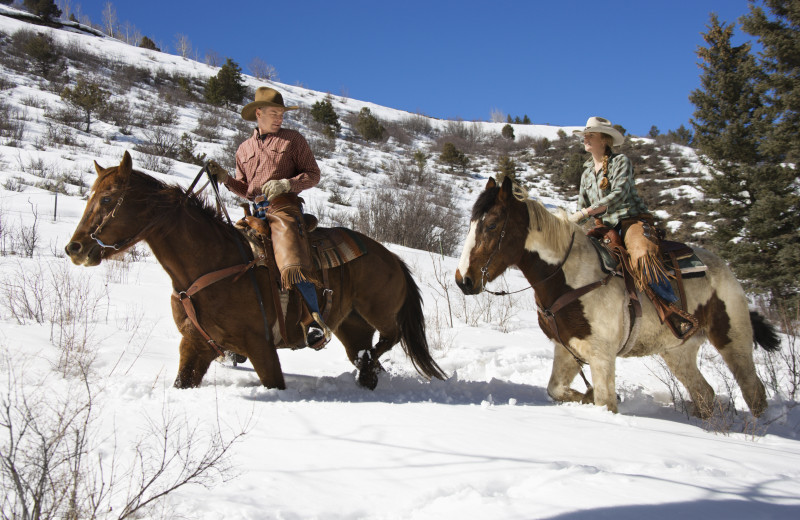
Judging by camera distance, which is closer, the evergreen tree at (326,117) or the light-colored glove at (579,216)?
the light-colored glove at (579,216)

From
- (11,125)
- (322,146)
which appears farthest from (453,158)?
(11,125)

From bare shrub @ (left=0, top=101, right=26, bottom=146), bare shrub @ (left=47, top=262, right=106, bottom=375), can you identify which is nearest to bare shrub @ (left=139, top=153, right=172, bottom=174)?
bare shrub @ (left=0, top=101, right=26, bottom=146)

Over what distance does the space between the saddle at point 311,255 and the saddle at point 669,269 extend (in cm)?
215

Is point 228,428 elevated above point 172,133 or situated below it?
below

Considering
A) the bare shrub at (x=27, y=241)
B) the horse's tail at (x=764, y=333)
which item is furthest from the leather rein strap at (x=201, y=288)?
the bare shrub at (x=27, y=241)

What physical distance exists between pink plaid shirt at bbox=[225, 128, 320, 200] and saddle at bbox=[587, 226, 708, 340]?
8.32 ft

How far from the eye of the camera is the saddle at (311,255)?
378cm

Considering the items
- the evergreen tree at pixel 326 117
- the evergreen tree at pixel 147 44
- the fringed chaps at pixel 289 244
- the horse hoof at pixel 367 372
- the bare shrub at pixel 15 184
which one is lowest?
the horse hoof at pixel 367 372

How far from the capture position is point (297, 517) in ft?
5.50

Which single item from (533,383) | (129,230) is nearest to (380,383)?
(533,383)

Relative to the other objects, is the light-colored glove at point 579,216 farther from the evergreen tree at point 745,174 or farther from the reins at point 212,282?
the evergreen tree at point 745,174

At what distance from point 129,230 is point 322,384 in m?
1.91

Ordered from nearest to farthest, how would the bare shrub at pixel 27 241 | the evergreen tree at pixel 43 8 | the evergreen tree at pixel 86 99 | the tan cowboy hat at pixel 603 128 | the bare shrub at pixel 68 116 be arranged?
the tan cowboy hat at pixel 603 128 < the bare shrub at pixel 27 241 < the bare shrub at pixel 68 116 < the evergreen tree at pixel 86 99 < the evergreen tree at pixel 43 8

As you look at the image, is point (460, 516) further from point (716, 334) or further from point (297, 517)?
point (716, 334)
